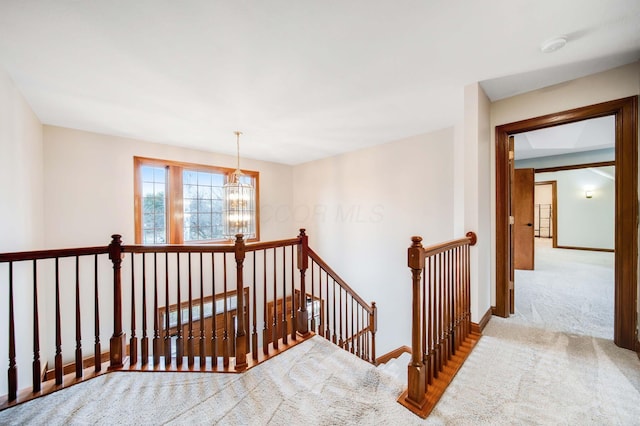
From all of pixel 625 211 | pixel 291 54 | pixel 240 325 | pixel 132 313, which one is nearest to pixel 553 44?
pixel 625 211

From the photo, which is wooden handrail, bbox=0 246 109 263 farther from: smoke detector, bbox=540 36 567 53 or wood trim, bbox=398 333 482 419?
smoke detector, bbox=540 36 567 53

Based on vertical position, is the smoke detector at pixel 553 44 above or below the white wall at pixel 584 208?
above

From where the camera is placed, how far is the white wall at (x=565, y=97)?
74.3 inches

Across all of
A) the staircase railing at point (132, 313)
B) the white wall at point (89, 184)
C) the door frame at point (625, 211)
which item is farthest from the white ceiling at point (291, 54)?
the staircase railing at point (132, 313)

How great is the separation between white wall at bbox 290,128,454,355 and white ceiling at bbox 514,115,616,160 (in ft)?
4.36

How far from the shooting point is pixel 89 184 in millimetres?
3244

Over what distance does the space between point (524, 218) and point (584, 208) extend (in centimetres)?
357

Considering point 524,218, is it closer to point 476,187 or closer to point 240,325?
point 476,187

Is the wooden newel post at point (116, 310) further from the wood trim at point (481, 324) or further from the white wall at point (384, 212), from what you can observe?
the white wall at point (384, 212)

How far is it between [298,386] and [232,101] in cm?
260

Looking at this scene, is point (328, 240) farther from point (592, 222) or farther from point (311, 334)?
point (592, 222)

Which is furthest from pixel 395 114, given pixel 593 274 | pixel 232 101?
pixel 593 274

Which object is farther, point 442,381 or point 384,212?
point 384,212

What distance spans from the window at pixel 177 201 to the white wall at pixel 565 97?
166 inches
